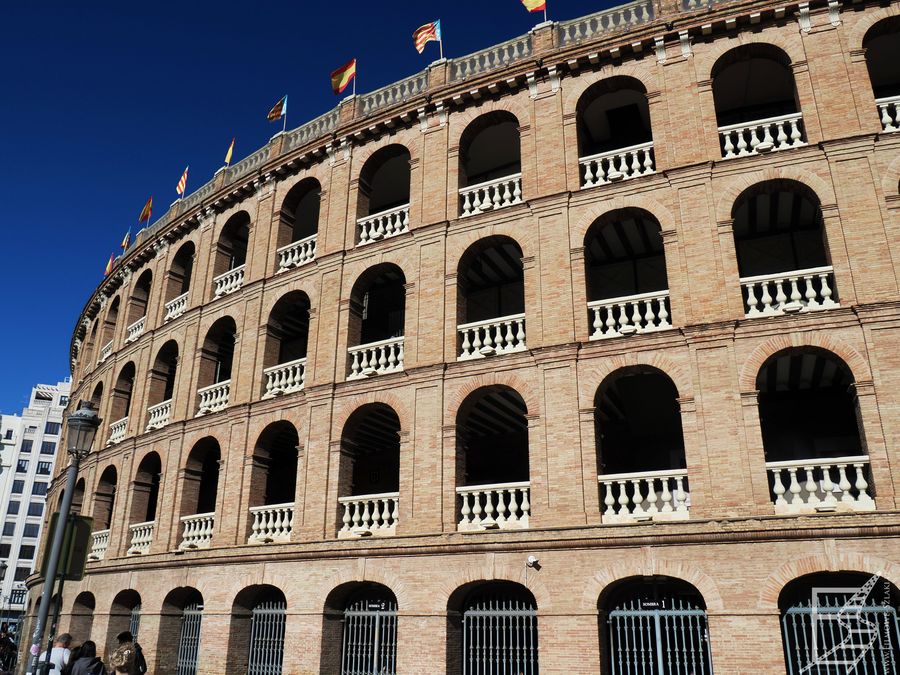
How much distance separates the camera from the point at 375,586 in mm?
17500

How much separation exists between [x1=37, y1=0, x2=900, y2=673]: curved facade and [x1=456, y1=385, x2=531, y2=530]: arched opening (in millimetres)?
90

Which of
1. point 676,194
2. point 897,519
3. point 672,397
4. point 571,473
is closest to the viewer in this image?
point 897,519

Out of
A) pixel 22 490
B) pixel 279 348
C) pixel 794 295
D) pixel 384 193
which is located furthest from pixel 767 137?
pixel 22 490

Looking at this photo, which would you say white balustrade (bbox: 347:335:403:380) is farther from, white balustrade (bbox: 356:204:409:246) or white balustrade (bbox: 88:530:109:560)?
white balustrade (bbox: 88:530:109:560)

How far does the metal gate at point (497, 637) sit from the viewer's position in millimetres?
15055

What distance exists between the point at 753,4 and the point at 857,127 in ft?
12.6

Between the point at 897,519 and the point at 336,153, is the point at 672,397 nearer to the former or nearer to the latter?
the point at 897,519

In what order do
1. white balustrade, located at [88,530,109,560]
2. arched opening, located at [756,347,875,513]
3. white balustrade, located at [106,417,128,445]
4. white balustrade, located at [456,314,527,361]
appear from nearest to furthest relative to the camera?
arched opening, located at [756,347,875,513] → white balustrade, located at [456,314,527,361] → white balustrade, located at [88,530,109,560] → white balustrade, located at [106,417,128,445]

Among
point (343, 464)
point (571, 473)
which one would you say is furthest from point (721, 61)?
point (343, 464)

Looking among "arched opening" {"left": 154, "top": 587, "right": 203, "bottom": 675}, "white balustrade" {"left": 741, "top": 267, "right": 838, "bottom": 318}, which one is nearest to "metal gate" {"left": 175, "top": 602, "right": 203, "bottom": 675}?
"arched opening" {"left": 154, "top": 587, "right": 203, "bottom": 675}

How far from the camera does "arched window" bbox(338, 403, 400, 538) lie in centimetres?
1727

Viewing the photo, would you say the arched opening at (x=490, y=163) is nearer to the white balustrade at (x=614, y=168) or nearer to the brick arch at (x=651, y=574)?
the white balustrade at (x=614, y=168)

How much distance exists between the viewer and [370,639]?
16828 mm

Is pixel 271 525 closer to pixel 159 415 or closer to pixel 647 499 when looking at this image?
pixel 159 415
